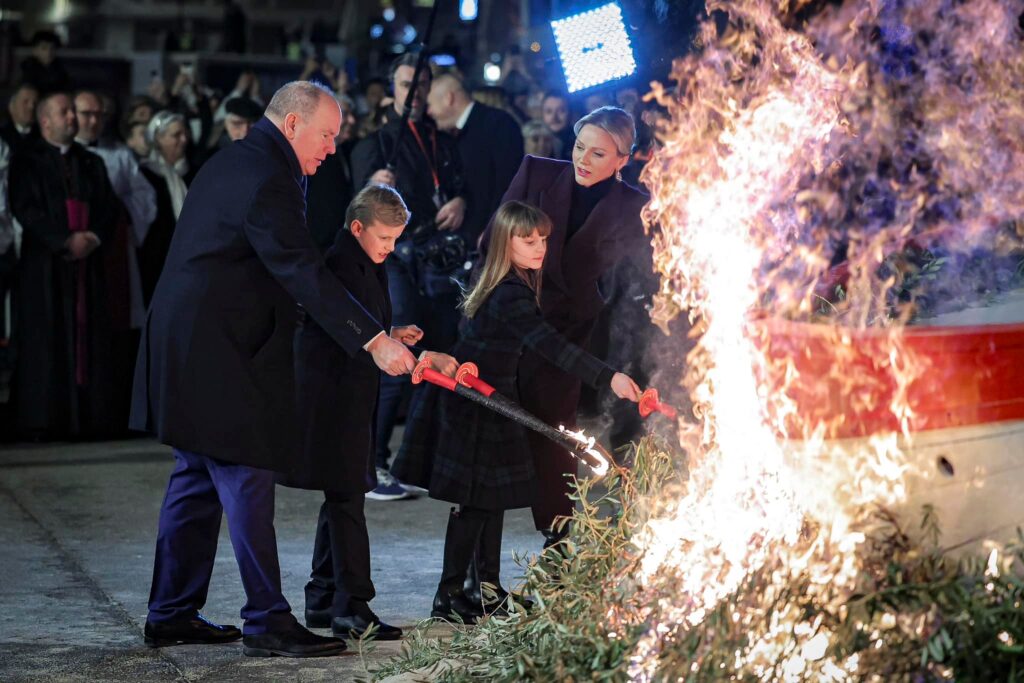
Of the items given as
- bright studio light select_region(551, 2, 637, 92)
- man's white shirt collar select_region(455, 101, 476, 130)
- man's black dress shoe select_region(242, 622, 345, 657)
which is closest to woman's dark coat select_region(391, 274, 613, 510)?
man's black dress shoe select_region(242, 622, 345, 657)

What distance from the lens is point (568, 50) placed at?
8.50 m

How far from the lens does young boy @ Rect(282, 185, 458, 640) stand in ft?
19.7

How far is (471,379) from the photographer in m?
5.78

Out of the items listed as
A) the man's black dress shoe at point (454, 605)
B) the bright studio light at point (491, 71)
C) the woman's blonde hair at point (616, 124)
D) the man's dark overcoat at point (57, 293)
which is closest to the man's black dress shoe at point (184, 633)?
the man's black dress shoe at point (454, 605)

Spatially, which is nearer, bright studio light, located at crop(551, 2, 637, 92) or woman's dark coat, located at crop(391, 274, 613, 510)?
woman's dark coat, located at crop(391, 274, 613, 510)

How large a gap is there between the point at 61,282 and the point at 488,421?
549 cm

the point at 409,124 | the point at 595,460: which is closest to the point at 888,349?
the point at 595,460

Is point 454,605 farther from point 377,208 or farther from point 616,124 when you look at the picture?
point 616,124

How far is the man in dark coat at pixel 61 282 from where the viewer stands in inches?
416

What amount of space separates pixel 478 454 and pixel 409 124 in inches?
137

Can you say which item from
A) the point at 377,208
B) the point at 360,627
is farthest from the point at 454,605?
the point at 377,208

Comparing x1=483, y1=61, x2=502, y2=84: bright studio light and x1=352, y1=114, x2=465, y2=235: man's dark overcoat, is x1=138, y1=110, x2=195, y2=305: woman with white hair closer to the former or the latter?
x1=352, y1=114, x2=465, y2=235: man's dark overcoat

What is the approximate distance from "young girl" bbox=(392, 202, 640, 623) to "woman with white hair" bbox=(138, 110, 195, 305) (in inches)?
223

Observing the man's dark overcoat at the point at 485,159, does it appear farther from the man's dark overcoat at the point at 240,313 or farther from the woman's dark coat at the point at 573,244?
the man's dark overcoat at the point at 240,313
